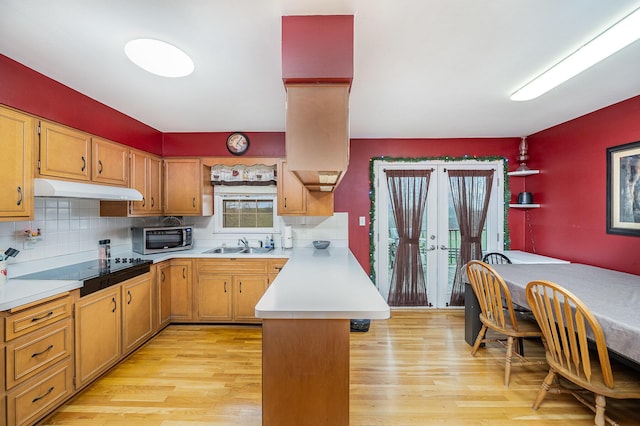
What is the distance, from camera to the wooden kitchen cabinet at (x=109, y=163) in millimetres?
2411

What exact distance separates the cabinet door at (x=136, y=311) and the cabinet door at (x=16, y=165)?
3.07 ft

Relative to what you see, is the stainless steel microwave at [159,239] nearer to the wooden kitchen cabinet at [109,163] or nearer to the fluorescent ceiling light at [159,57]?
the wooden kitchen cabinet at [109,163]

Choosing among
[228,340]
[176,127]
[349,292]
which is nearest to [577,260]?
[349,292]

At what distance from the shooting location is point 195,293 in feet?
10.3

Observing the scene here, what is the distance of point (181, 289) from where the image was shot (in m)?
3.14

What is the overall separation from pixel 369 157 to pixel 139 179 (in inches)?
111

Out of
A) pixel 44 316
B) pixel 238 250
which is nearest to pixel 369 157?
pixel 238 250

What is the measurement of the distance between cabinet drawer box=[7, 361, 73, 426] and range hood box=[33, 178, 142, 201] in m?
1.19

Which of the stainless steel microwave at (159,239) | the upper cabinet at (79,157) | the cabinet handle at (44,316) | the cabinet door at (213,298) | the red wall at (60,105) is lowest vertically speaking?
the cabinet door at (213,298)

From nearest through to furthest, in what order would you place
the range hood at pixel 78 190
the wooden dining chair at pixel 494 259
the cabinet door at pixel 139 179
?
1. the range hood at pixel 78 190
2. the cabinet door at pixel 139 179
3. the wooden dining chair at pixel 494 259

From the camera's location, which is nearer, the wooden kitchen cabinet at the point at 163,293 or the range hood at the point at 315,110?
the range hood at the point at 315,110

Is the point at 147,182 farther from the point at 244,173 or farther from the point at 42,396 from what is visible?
the point at 42,396

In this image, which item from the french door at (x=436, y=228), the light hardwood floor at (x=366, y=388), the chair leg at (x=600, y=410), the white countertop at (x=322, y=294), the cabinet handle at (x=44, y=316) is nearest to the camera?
the white countertop at (x=322, y=294)

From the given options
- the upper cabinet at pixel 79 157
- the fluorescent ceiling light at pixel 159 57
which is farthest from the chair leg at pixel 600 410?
the upper cabinet at pixel 79 157
